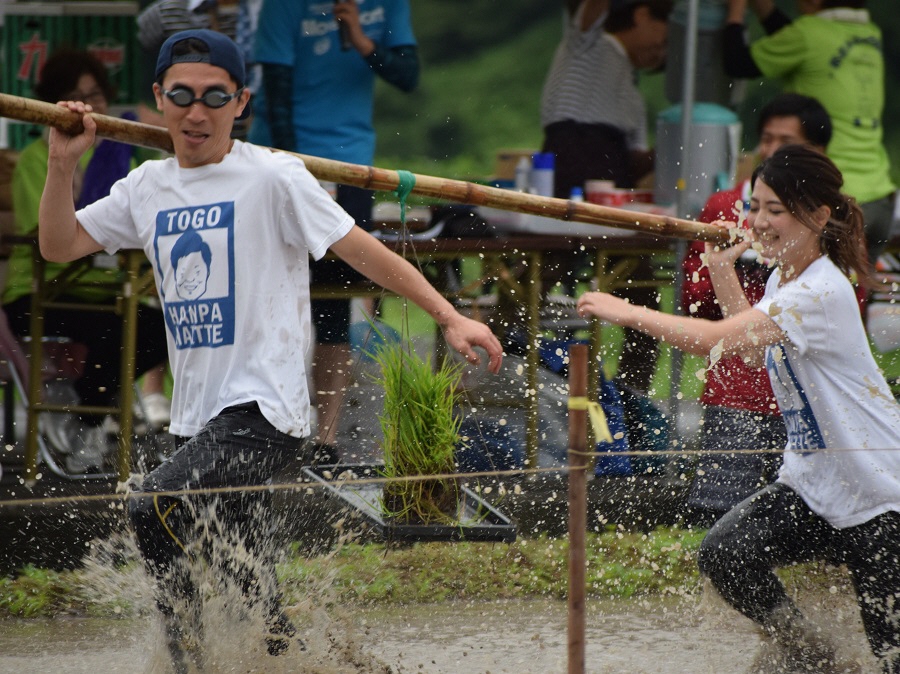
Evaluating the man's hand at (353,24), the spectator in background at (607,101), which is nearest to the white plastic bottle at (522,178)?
the spectator in background at (607,101)

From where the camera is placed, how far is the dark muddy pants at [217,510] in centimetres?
309

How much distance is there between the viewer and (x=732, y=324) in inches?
132

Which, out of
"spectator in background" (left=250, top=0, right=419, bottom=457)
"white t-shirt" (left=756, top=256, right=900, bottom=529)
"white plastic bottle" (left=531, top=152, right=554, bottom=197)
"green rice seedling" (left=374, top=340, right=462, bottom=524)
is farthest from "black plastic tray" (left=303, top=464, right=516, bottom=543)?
"white plastic bottle" (left=531, top=152, right=554, bottom=197)

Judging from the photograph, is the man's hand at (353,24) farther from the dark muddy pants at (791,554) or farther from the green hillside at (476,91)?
the green hillside at (476,91)

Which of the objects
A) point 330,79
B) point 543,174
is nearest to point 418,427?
point 330,79

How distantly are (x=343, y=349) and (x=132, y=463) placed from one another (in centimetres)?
99

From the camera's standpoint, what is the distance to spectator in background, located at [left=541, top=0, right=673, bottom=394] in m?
6.34

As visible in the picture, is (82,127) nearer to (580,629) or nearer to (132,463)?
(580,629)

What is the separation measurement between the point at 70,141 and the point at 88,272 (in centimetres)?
241

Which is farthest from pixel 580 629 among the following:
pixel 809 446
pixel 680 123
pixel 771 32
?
pixel 771 32

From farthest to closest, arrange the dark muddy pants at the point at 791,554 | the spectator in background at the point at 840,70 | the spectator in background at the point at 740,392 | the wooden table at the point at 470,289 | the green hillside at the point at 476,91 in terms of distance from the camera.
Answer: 1. the green hillside at the point at 476,91
2. the spectator in background at the point at 840,70
3. the wooden table at the point at 470,289
4. the spectator in background at the point at 740,392
5. the dark muddy pants at the point at 791,554

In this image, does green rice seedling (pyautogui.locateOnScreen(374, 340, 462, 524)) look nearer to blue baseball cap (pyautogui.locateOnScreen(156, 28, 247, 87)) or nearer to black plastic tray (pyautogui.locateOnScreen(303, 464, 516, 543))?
black plastic tray (pyautogui.locateOnScreen(303, 464, 516, 543))

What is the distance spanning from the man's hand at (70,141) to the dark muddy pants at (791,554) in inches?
76.5

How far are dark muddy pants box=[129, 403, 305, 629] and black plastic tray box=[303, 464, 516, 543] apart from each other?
213mm
